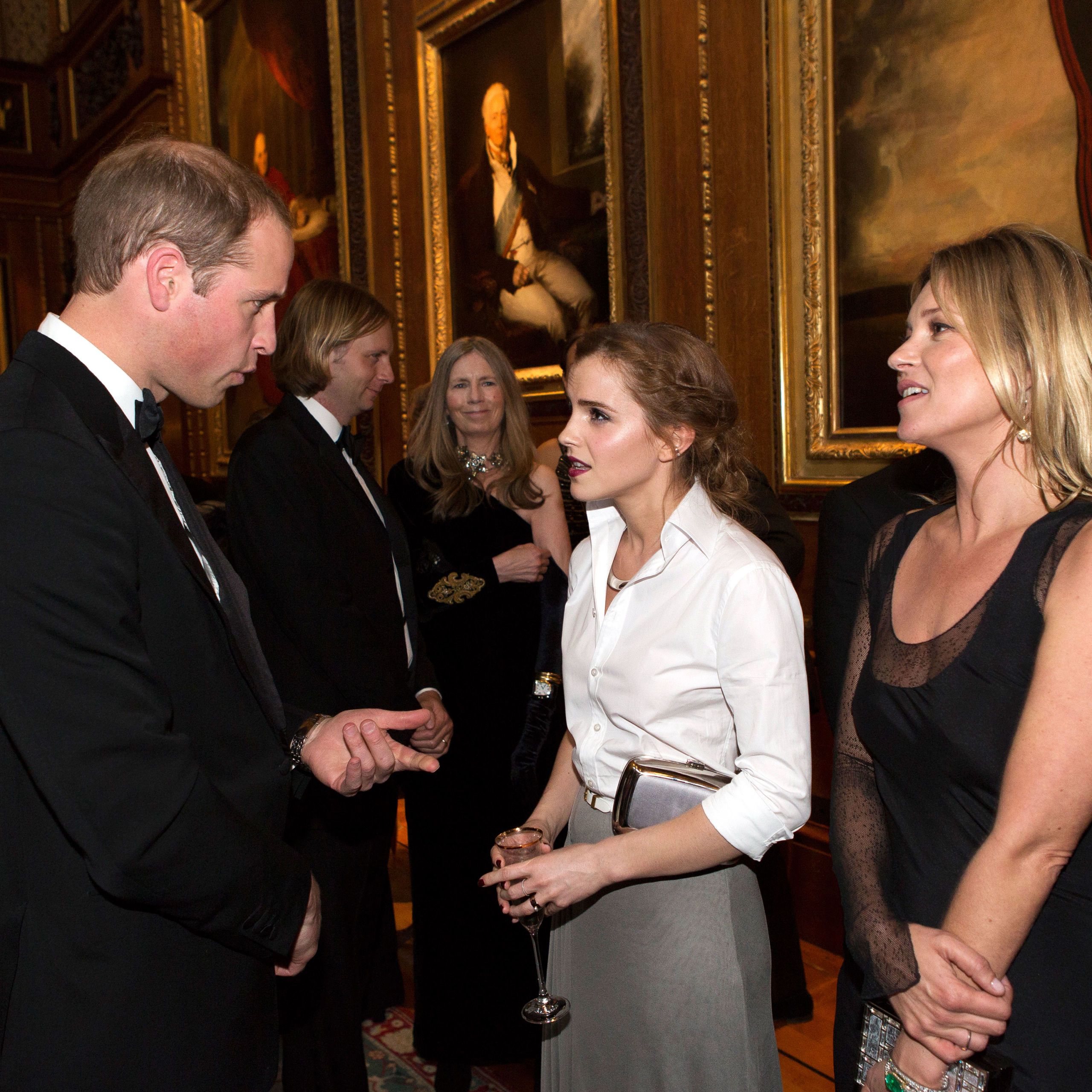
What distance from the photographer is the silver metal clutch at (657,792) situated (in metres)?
1.73

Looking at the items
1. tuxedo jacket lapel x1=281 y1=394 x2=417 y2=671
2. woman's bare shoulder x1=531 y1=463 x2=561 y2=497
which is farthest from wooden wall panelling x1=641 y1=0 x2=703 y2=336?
tuxedo jacket lapel x1=281 y1=394 x2=417 y2=671

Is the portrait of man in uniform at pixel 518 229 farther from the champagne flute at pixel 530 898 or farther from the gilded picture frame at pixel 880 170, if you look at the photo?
the champagne flute at pixel 530 898

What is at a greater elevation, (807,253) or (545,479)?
(807,253)

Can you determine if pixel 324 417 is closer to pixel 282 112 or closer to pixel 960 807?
pixel 960 807

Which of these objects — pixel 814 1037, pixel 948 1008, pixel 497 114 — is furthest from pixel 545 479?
pixel 497 114

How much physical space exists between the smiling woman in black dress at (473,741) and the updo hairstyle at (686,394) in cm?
111

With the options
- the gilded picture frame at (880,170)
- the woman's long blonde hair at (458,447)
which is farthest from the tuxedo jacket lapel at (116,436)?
the gilded picture frame at (880,170)

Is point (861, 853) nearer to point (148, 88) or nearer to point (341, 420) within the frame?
point (341, 420)

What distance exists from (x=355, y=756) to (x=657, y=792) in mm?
654

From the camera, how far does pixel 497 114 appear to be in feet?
16.6

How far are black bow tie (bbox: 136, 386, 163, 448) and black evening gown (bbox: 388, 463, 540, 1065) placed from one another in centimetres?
156

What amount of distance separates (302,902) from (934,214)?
2.90 meters

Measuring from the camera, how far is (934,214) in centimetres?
321

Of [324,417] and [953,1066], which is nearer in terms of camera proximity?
[953,1066]
